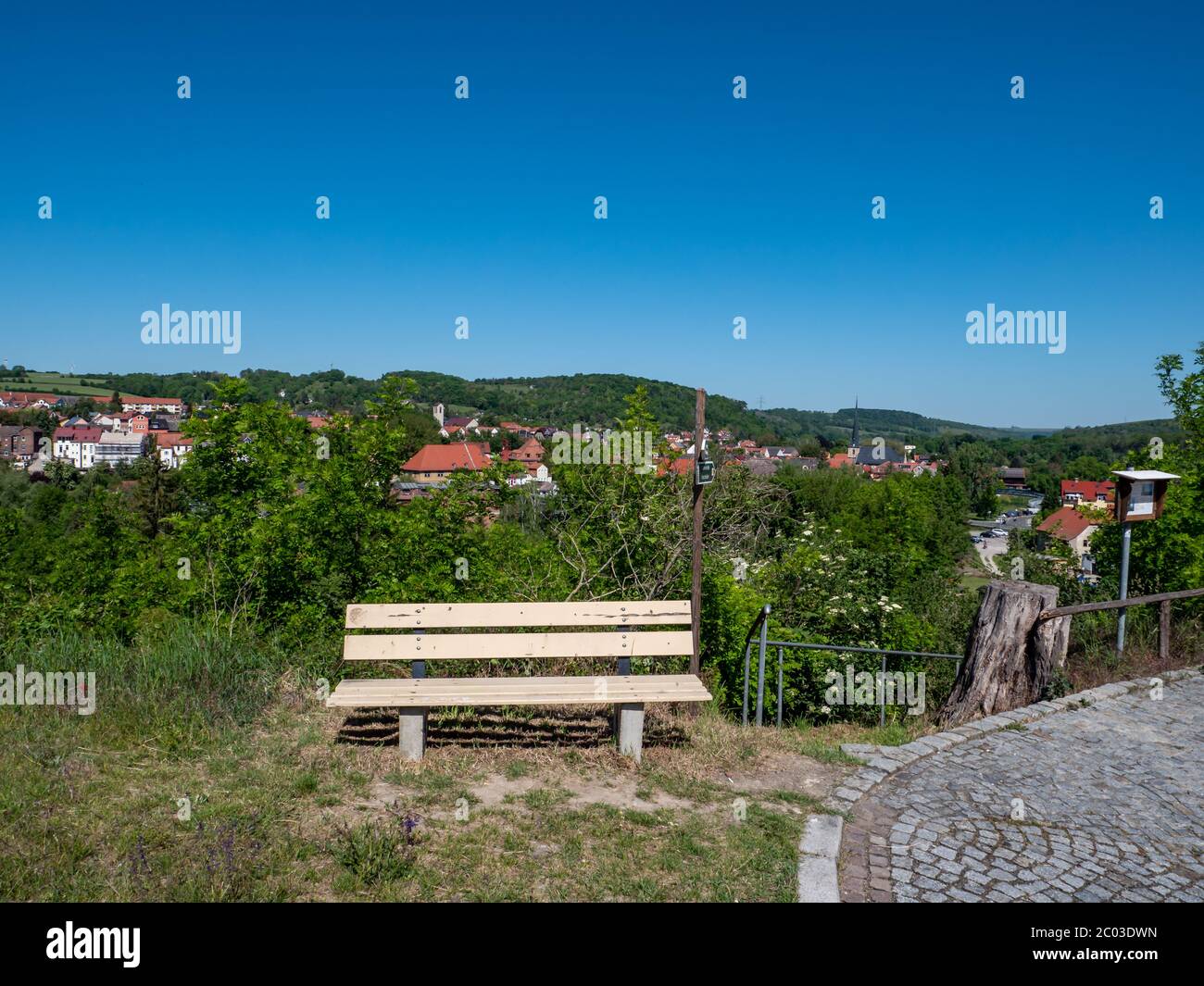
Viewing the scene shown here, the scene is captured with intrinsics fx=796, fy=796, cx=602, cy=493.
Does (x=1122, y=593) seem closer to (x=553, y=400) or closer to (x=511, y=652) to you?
(x=511, y=652)

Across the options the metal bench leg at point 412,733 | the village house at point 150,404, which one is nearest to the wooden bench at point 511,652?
the metal bench leg at point 412,733

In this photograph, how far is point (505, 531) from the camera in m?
9.71

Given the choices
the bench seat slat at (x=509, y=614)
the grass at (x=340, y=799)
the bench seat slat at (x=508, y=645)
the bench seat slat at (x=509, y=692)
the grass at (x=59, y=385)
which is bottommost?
the grass at (x=340, y=799)

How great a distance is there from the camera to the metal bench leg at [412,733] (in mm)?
5025

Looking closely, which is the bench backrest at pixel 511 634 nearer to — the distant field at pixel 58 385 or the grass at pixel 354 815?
the grass at pixel 354 815

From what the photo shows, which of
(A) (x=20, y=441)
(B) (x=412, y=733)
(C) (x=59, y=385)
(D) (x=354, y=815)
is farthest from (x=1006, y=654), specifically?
(C) (x=59, y=385)

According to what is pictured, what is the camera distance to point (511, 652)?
17.6 ft

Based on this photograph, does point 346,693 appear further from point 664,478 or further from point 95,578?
point 95,578

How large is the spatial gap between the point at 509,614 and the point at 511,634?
163mm

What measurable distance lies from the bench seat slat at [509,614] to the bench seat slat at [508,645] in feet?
0.28

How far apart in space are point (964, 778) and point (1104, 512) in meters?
9.35

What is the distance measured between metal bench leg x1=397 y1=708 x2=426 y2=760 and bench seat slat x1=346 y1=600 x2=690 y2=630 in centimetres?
60

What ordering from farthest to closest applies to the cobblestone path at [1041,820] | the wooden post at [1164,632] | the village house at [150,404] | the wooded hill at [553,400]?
the village house at [150,404] < the wooded hill at [553,400] < the wooden post at [1164,632] < the cobblestone path at [1041,820]
